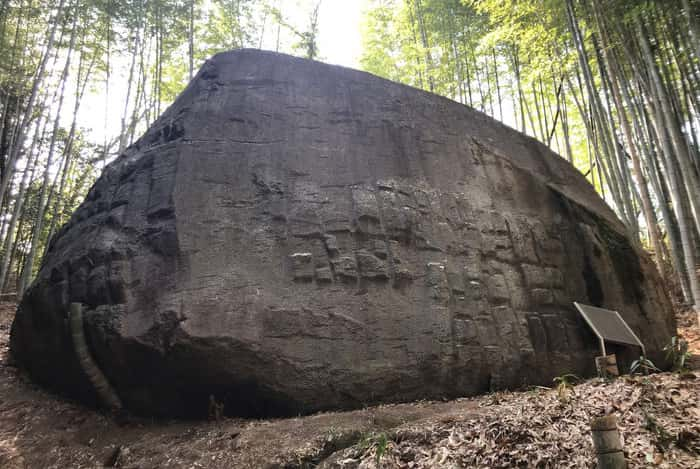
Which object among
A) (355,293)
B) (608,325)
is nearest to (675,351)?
(608,325)

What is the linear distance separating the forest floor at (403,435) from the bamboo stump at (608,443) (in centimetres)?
22

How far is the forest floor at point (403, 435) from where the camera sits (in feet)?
8.78

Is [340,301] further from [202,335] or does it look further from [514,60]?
[514,60]

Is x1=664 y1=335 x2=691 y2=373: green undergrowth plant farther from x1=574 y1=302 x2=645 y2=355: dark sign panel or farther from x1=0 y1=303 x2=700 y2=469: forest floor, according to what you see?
x1=0 y1=303 x2=700 y2=469: forest floor

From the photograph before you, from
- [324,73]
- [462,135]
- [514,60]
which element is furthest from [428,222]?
[514,60]

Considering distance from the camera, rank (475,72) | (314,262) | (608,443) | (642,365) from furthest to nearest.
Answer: (475,72) → (642,365) → (314,262) → (608,443)

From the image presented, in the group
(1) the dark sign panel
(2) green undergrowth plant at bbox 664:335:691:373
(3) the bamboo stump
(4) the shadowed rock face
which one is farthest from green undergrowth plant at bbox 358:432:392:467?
(2) green undergrowth plant at bbox 664:335:691:373

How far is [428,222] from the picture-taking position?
4773 mm

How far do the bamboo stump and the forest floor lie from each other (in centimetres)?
22

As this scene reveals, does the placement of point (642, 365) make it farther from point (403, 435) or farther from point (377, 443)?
point (377, 443)

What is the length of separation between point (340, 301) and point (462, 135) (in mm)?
2637

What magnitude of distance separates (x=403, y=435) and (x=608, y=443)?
4.12ft

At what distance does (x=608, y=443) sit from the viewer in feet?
7.48

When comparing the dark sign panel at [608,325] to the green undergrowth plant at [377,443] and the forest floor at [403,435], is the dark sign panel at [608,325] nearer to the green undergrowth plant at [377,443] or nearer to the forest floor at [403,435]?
the forest floor at [403,435]
